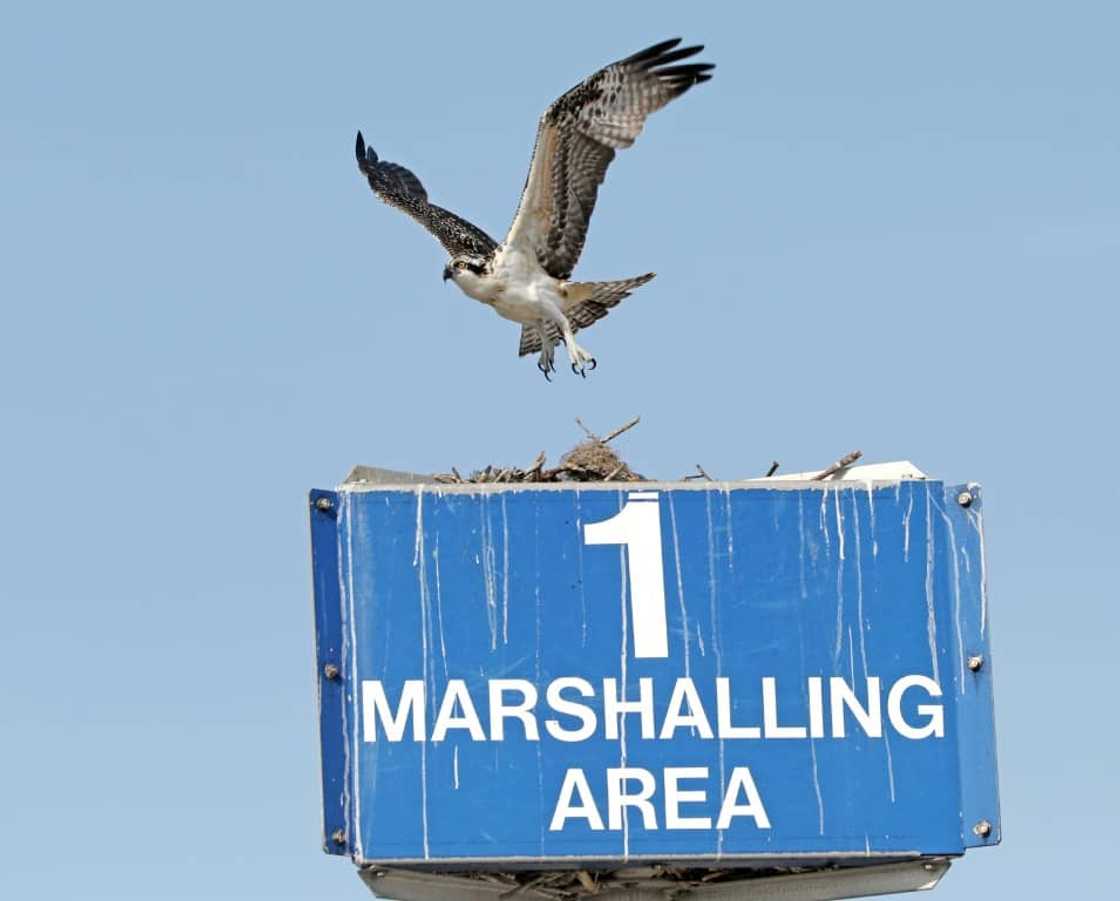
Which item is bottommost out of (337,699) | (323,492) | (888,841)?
(888,841)

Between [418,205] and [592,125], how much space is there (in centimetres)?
388

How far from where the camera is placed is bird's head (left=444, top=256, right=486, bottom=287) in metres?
17.6

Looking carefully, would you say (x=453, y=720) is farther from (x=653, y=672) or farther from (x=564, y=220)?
(x=564, y=220)

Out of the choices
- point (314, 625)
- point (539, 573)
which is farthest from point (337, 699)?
point (539, 573)

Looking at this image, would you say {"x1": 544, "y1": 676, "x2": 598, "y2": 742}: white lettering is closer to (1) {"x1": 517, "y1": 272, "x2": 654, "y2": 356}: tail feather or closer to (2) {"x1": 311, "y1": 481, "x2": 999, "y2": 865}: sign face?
(2) {"x1": 311, "y1": 481, "x2": 999, "y2": 865}: sign face

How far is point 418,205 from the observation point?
20.1m

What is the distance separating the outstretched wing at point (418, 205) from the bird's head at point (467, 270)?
0.41 metres

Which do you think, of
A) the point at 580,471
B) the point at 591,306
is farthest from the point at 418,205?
the point at 580,471

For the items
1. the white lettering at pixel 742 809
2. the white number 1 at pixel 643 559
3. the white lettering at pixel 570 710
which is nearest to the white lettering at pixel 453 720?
the white lettering at pixel 570 710

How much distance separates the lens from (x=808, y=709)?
10.9m

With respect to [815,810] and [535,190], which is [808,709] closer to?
[815,810]

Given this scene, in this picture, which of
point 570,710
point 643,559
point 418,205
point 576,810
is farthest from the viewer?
point 418,205

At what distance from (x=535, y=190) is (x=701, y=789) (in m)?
7.00

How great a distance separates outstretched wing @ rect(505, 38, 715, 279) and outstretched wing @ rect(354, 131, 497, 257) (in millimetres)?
1194
